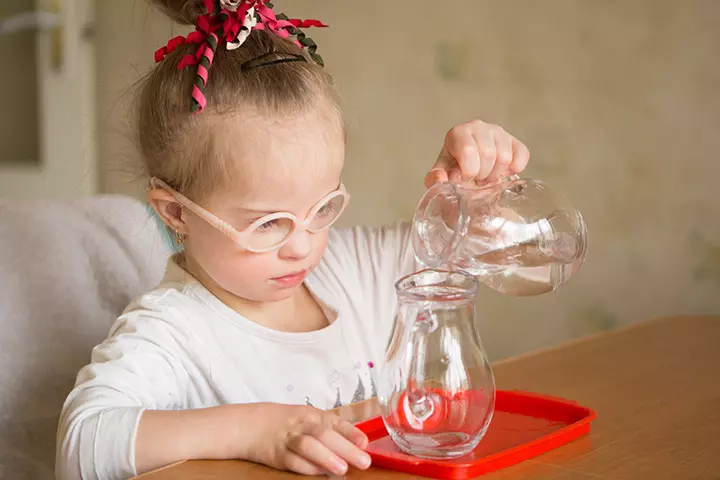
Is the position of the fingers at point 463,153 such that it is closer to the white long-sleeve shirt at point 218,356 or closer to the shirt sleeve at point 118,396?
the white long-sleeve shirt at point 218,356

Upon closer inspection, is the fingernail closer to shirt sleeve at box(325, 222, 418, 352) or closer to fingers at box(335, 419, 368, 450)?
fingers at box(335, 419, 368, 450)

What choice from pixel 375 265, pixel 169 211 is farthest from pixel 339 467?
pixel 375 265

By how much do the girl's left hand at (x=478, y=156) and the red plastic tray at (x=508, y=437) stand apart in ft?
0.82

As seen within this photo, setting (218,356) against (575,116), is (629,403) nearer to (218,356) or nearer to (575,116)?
(218,356)

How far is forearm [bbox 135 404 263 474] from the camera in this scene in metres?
0.81

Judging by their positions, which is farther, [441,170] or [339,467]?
[441,170]

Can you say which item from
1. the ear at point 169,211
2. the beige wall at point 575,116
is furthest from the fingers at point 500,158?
the beige wall at point 575,116

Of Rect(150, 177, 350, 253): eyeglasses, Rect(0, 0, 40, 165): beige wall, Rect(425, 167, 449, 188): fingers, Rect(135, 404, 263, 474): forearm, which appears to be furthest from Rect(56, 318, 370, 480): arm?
Rect(0, 0, 40, 165): beige wall

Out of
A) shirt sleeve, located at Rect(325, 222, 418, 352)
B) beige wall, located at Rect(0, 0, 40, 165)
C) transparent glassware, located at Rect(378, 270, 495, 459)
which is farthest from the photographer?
beige wall, located at Rect(0, 0, 40, 165)

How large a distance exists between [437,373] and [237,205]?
0.38m

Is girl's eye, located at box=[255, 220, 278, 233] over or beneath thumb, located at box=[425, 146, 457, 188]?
beneath

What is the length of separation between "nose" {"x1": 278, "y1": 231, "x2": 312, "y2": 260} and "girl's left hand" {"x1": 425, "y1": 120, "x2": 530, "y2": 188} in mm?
152

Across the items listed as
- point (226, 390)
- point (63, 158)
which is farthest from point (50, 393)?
point (63, 158)

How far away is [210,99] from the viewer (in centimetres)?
104
